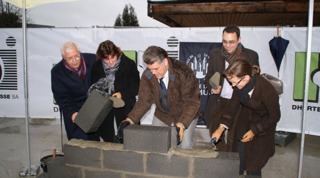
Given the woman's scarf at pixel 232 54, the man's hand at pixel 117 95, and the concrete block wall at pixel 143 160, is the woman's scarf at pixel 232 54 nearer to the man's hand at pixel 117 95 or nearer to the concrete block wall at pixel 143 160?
the concrete block wall at pixel 143 160

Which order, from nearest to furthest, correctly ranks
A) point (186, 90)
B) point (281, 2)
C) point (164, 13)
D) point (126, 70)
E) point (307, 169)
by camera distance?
point (186, 90) < point (126, 70) < point (307, 169) < point (281, 2) < point (164, 13)

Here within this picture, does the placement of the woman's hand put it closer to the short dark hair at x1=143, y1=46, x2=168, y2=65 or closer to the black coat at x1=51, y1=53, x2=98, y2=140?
the short dark hair at x1=143, y1=46, x2=168, y2=65

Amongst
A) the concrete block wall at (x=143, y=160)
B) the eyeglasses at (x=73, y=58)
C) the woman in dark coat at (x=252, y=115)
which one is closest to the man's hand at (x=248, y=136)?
the woman in dark coat at (x=252, y=115)

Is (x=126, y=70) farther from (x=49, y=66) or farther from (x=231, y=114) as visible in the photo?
(x=49, y=66)

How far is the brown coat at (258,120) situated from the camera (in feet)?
9.12

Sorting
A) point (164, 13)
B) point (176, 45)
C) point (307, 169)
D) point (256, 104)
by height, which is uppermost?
point (164, 13)

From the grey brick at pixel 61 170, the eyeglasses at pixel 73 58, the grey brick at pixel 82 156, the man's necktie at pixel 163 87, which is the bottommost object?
the grey brick at pixel 61 170

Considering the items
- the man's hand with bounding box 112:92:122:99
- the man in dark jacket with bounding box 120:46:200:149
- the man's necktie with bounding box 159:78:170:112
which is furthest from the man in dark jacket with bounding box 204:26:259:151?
the man's hand with bounding box 112:92:122:99

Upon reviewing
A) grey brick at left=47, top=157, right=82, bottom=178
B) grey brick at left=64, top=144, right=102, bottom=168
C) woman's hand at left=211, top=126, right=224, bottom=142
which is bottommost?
grey brick at left=47, top=157, right=82, bottom=178

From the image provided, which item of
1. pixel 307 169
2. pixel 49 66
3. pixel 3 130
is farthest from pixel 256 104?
pixel 3 130

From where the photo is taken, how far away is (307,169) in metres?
4.38

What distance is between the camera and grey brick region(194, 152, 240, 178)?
2502 mm

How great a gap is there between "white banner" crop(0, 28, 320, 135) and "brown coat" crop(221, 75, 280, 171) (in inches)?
122

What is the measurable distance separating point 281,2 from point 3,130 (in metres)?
7.14
